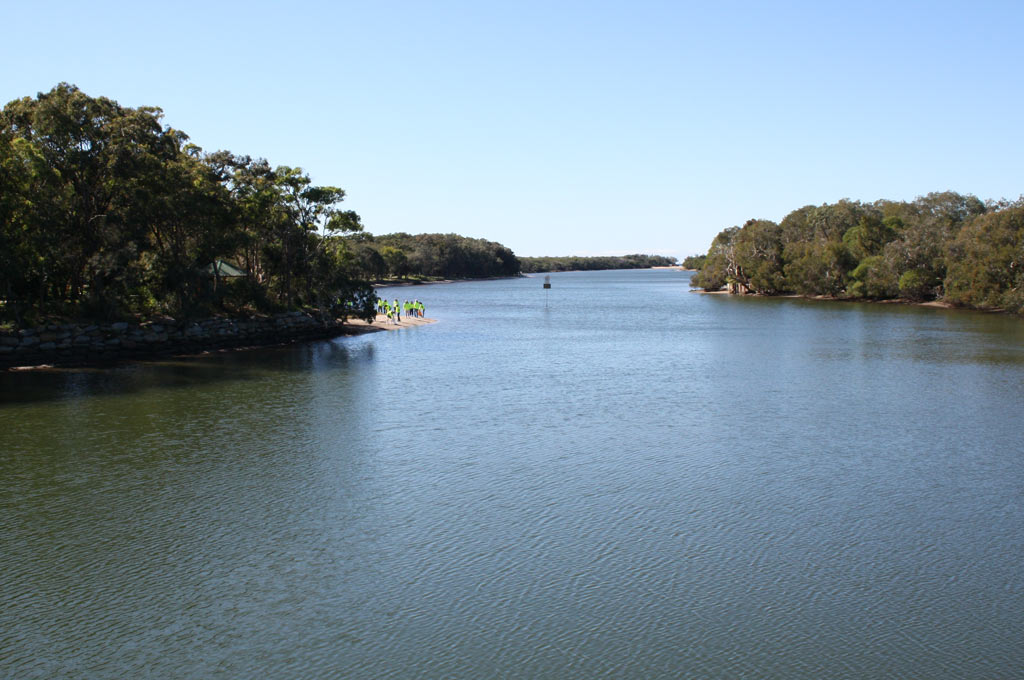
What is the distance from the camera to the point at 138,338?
3766 centimetres

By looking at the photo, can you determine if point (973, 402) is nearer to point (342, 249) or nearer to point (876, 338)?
point (876, 338)

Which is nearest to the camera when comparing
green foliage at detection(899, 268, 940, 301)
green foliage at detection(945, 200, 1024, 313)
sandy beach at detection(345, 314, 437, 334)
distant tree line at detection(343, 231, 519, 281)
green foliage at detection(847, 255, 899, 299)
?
sandy beach at detection(345, 314, 437, 334)

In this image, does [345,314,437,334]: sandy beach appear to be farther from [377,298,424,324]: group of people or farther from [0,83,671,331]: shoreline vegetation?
[0,83,671,331]: shoreline vegetation

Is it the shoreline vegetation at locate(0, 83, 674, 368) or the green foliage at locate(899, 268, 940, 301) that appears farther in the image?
the green foliage at locate(899, 268, 940, 301)

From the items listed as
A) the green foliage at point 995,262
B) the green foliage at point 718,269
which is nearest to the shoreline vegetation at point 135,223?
the green foliage at point 995,262

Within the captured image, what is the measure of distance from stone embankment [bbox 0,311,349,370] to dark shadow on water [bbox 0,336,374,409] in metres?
1.05

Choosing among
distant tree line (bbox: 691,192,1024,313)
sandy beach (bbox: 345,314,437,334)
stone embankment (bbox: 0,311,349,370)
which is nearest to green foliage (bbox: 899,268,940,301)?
distant tree line (bbox: 691,192,1024,313)

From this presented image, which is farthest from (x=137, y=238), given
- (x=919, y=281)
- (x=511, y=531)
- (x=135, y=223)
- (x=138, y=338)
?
(x=919, y=281)

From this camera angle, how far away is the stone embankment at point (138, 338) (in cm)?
3338

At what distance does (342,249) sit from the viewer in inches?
2078

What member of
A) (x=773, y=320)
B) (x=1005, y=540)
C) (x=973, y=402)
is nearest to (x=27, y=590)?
(x=1005, y=540)

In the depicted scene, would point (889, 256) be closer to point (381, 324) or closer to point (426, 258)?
point (381, 324)

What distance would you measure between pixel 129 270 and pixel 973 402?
1379 inches

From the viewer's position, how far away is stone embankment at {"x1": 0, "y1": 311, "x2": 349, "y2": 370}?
33375mm
